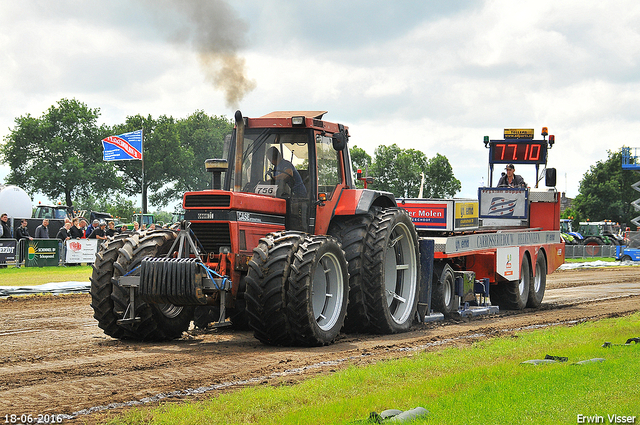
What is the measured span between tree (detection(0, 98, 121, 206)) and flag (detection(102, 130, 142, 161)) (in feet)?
68.7

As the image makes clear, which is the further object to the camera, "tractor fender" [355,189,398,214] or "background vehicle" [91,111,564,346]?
"tractor fender" [355,189,398,214]

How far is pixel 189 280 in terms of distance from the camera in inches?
322

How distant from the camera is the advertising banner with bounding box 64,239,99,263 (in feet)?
79.9

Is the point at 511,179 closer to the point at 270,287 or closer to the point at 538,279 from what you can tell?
the point at 538,279

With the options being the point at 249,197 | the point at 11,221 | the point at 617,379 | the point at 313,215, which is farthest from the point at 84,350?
the point at 11,221

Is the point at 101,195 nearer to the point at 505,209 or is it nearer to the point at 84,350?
the point at 505,209

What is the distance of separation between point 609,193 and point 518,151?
65.0 m

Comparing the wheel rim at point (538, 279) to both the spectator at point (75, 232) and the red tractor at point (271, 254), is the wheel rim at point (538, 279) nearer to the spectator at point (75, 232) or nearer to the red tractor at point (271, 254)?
the red tractor at point (271, 254)

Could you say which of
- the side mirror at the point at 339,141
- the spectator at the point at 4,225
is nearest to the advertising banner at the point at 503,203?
the side mirror at the point at 339,141

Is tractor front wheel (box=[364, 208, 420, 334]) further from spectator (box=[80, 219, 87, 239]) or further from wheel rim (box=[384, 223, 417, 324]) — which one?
spectator (box=[80, 219, 87, 239])

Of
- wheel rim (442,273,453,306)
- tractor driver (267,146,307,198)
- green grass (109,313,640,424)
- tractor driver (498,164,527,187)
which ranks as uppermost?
tractor driver (498,164,527,187)

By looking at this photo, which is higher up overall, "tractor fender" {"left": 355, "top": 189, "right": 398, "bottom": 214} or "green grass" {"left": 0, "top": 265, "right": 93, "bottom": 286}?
"tractor fender" {"left": 355, "top": 189, "right": 398, "bottom": 214}

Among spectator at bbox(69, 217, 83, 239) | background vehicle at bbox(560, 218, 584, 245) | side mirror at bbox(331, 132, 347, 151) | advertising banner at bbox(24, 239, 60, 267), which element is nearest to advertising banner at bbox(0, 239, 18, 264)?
advertising banner at bbox(24, 239, 60, 267)

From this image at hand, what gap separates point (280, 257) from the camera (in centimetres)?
826
